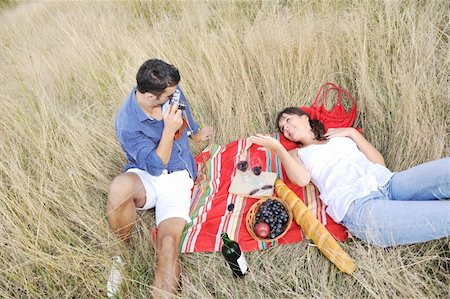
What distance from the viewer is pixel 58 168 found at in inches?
139

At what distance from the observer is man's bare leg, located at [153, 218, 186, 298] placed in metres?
2.61

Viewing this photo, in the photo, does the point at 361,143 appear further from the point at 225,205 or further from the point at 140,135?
the point at 140,135

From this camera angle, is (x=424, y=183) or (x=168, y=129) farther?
(x=168, y=129)

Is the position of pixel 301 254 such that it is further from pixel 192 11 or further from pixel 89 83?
pixel 192 11

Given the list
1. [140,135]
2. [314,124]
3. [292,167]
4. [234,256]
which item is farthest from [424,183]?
[140,135]

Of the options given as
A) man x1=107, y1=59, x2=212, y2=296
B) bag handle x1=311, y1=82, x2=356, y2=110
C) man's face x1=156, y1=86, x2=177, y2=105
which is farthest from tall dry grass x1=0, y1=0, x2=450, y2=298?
man's face x1=156, y1=86, x2=177, y2=105

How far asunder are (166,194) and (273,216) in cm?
96

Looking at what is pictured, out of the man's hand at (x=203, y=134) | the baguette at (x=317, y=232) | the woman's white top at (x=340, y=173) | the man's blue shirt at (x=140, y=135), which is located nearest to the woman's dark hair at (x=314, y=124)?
the woman's white top at (x=340, y=173)

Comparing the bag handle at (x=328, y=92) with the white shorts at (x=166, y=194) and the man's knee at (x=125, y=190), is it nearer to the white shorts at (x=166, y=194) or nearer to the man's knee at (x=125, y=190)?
the white shorts at (x=166, y=194)

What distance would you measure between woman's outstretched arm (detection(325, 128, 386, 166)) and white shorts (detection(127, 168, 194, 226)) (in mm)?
1485

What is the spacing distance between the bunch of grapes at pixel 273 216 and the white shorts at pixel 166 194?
65cm

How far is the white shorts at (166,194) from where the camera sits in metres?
3.15

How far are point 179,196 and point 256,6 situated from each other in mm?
3448

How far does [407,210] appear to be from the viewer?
262 centimetres
